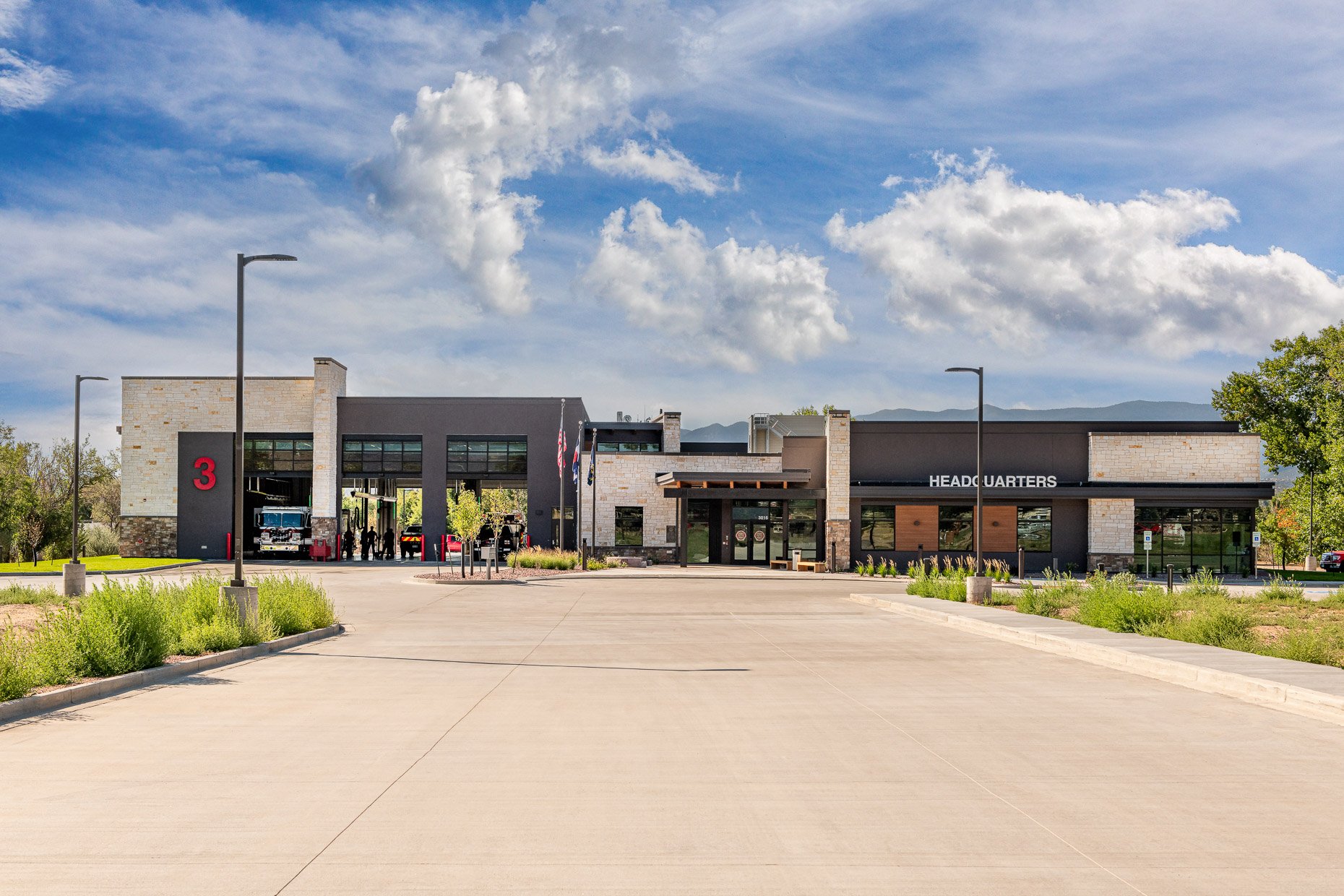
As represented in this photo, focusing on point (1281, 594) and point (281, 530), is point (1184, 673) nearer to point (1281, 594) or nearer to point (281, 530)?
point (1281, 594)

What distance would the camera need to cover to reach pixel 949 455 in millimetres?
51531

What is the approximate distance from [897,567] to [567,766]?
143ft

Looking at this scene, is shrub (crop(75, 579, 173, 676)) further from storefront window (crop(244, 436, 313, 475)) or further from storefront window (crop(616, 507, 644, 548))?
storefront window (crop(244, 436, 313, 475))

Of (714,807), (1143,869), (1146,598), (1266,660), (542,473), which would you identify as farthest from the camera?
(542,473)

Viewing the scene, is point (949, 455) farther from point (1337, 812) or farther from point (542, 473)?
point (1337, 812)

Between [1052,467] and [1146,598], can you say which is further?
[1052,467]

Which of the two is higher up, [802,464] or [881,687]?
[802,464]

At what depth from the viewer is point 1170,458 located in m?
50.3

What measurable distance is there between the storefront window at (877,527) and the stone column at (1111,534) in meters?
9.11

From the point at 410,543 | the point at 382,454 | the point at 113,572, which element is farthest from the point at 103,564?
the point at 410,543

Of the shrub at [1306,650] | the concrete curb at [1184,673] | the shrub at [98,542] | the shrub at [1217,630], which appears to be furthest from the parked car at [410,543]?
the shrub at [1306,650]

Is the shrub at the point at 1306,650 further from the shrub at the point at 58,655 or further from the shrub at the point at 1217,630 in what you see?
the shrub at the point at 58,655

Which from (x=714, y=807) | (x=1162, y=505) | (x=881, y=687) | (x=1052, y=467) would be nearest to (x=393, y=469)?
(x=1052, y=467)

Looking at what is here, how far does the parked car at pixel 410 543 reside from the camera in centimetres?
6097
